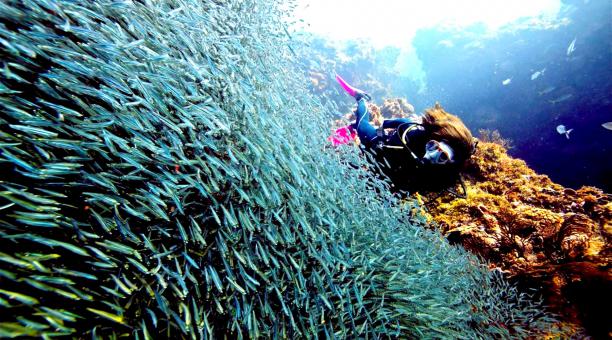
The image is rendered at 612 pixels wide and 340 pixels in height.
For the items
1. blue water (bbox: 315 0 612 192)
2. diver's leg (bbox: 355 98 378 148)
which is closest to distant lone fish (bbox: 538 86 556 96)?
blue water (bbox: 315 0 612 192)

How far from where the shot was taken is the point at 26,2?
2.03 metres

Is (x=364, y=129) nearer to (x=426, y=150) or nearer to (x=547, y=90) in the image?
(x=426, y=150)

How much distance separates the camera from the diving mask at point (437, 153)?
4996mm

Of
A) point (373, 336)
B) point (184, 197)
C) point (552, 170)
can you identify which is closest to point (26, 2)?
point (184, 197)

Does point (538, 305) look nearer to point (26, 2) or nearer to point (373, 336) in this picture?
point (373, 336)

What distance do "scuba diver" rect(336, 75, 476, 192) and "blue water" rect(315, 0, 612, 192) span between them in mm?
15618

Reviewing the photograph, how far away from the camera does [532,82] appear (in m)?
24.8

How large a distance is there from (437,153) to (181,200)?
13.2ft

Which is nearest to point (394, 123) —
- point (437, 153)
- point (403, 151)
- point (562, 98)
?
point (403, 151)

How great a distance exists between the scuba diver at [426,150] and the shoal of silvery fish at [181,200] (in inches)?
57.6

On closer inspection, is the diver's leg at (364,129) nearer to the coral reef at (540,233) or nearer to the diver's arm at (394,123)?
the diver's arm at (394,123)

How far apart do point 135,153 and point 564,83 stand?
29653mm

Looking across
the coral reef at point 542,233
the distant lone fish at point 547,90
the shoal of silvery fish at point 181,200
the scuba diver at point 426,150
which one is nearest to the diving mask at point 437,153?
the scuba diver at point 426,150

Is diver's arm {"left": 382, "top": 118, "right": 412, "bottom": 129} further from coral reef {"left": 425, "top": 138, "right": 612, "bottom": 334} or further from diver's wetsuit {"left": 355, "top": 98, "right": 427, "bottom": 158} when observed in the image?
coral reef {"left": 425, "top": 138, "right": 612, "bottom": 334}
